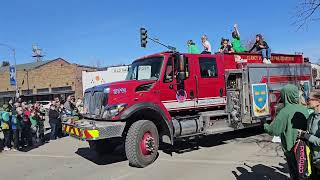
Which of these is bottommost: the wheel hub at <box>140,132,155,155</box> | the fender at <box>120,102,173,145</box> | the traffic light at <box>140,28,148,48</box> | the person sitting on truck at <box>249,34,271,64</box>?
the wheel hub at <box>140,132,155,155</box>

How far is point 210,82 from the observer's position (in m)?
11.6

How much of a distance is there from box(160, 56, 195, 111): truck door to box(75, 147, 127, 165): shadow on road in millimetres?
1899

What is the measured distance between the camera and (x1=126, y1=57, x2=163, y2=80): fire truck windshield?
35.1ft

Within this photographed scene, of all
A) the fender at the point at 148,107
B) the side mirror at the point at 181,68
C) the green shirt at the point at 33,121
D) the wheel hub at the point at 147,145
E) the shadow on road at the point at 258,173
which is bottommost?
the shadow on road at the point at 258,173

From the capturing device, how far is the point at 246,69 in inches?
476

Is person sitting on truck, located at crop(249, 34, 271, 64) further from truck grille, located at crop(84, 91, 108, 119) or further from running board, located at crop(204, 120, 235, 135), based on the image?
truck grille, located at crop(84, 91, 108, 119)

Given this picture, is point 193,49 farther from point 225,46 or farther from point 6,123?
point 6,123

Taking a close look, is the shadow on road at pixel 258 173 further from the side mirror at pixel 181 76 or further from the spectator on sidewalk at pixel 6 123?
the spectator on sidewalk at pixel 6 123

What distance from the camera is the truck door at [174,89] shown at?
34.5 ft

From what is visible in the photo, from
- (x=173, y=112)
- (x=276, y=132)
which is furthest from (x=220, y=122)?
(x=276, y=132)

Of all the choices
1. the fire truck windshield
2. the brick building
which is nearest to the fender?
the fire truck windshield

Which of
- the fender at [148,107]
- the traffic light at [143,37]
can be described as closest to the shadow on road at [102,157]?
the fender at [148,107]

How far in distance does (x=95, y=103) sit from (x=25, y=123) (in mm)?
5065

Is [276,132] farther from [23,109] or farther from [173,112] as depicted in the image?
[23,109]
